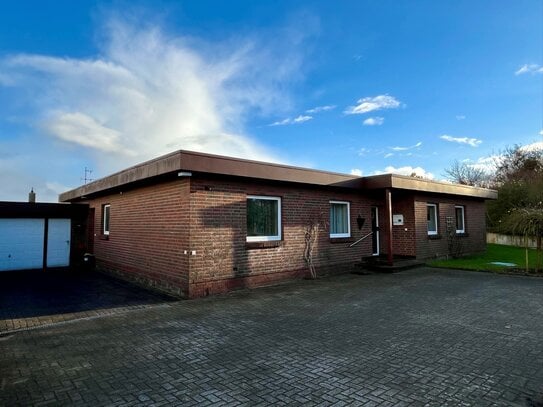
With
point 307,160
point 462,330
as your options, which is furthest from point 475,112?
point 462,330

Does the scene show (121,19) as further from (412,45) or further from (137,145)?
(412,45)

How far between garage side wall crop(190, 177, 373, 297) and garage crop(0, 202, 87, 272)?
9816mm

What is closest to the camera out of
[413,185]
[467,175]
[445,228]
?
[413,185]

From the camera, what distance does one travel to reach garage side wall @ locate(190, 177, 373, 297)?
8.29 meters

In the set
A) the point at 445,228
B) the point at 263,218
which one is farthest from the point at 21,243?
the point at 445,228

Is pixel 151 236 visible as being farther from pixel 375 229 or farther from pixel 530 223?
pixel 530 223

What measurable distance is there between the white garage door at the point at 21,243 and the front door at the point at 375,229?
44.9ft

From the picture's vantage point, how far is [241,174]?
339 inches

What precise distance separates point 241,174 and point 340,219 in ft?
16.2

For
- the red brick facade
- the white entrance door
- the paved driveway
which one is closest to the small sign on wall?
the red brick facade

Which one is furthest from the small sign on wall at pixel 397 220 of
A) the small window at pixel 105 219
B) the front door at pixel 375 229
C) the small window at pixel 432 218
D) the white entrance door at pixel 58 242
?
the white entrance door at pixel 58 242

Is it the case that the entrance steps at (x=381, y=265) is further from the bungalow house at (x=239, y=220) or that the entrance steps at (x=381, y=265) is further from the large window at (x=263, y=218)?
the large window at (x=263, y=218)

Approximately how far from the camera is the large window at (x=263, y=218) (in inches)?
373

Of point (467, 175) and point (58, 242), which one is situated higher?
point (467, 175)
